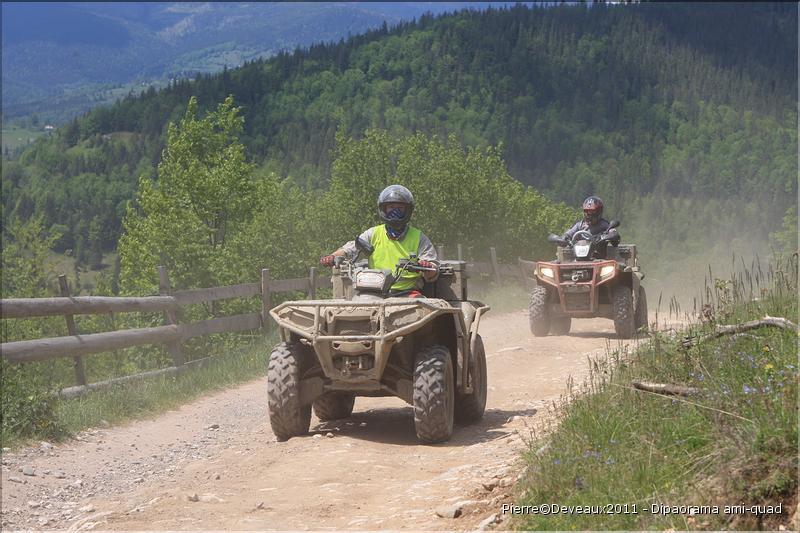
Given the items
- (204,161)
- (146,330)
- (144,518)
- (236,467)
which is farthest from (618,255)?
(204,161)

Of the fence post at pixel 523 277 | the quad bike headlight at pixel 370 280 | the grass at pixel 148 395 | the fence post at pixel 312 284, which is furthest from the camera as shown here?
the fence post at pixel 523 277

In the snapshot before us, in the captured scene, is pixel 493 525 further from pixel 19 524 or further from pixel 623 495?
pixel 19 524

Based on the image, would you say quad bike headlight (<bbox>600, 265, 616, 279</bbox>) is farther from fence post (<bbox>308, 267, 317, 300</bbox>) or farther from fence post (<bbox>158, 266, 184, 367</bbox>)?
fence post (<bbox>158, 266, 184, 367</bbox>)

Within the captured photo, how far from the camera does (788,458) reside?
5094mm

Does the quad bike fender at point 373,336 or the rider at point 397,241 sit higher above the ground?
the rider at point 397,241

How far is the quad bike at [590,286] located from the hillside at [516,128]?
78116mm

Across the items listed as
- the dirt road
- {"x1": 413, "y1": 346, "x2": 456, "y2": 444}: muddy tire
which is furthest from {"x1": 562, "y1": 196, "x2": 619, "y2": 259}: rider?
{"x1": 413, "y1": 346, "x2": 456, "y2": 444}: muddy tire

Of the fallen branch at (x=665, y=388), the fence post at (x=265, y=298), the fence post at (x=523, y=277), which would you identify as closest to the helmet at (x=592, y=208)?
the fence post at (x=265, y=298)

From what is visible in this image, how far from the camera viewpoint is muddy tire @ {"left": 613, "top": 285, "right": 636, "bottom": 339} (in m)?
15.9

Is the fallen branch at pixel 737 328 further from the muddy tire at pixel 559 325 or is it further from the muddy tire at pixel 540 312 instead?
the muddy tire at pixel 559 325

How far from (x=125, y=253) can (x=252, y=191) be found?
19.0ft

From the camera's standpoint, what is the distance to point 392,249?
9961 mm

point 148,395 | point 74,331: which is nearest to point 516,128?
point 148,395

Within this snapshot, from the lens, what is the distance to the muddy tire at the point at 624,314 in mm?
15945
